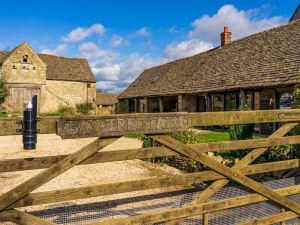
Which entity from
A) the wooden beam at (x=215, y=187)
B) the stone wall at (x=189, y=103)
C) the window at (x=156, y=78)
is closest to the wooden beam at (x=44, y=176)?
the wooden beam at (x=215, y=187)

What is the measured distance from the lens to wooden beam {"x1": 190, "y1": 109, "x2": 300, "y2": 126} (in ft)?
10.5

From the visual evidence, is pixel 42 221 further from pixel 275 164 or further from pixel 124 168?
pixel 124 168

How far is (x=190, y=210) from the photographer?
325cm

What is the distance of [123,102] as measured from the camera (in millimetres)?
34562

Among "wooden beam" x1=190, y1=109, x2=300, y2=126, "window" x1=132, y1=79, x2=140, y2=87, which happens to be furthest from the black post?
"window" x1=132, y1=79, x2=140, y2=87

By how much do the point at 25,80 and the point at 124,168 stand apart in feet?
89.2

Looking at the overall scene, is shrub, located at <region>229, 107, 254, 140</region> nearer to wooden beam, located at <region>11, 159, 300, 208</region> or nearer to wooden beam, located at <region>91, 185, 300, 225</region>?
wooden beam, located at <region>91, 185, 300, 225</region>

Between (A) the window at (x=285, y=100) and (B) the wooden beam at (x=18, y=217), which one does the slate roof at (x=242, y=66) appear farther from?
(B) the wooden beam at (x=18, y=217)

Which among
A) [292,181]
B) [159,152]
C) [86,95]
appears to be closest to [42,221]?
[159,152]

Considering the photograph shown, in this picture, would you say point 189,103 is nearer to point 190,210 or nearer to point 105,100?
point 190,210

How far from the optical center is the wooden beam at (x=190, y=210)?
2.98 m

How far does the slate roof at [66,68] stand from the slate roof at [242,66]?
12.1m

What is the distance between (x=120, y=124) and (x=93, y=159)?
1.33 feet

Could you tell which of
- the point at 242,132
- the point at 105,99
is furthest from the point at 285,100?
the point at 105,99
